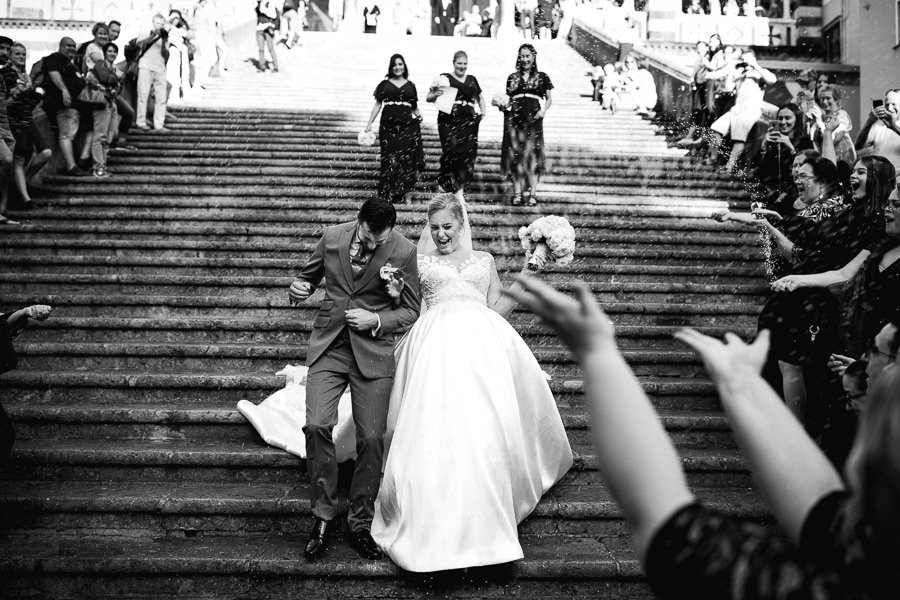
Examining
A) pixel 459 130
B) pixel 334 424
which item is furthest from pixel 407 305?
pixel 459 130

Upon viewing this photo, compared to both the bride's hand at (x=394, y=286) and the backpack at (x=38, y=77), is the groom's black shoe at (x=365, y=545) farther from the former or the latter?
the backpack at (x=38, y=77)

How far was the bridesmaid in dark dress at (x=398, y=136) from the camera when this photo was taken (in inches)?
371

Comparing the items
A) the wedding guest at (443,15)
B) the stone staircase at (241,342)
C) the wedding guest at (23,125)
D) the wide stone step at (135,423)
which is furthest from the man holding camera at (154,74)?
the wedding guest at (443,15)

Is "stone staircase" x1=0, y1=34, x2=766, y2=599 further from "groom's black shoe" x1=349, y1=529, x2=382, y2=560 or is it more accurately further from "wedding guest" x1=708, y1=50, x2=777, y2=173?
"wedding guest" x1=708, y1=50, x2=777, y2=173

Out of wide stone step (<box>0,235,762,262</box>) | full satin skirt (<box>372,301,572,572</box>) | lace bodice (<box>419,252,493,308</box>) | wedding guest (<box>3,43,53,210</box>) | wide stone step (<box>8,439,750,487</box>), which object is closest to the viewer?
full satin skirt (<box>372,301,572,572</box>)

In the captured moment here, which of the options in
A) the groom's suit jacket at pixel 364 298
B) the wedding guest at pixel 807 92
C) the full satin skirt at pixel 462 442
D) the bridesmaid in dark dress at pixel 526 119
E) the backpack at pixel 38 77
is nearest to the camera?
the full satin skirt at pixel 462 442

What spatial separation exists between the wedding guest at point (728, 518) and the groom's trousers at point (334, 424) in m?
3.24

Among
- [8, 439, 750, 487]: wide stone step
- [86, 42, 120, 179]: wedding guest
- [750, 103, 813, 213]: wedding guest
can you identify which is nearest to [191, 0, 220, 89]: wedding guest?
[86, 42, 120, 179]: wedding guest

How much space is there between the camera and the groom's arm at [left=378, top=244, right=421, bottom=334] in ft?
15.1

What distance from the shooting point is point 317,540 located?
170 inches

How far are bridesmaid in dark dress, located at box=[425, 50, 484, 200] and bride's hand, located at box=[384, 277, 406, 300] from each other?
5237 mm

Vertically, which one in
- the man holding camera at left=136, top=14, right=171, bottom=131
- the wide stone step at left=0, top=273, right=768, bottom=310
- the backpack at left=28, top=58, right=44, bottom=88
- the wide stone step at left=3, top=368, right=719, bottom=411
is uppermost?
the man holding camera at left=136, top=14, right=171, bottom=131

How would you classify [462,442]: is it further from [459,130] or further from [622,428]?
[459,130]

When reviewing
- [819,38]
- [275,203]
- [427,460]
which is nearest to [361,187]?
[275,203]
